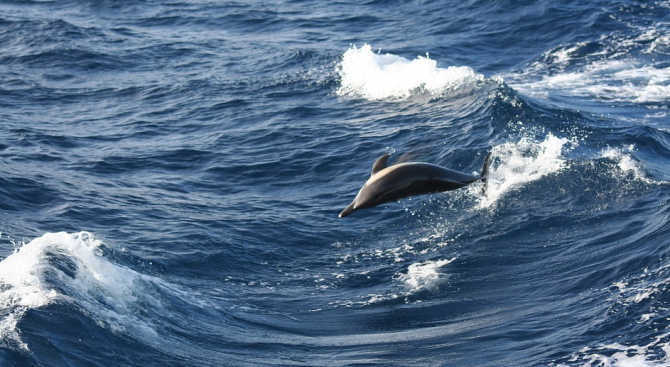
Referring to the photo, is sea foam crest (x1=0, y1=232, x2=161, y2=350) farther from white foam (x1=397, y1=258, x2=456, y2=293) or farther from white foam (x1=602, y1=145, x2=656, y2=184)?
white foam (x1=602, y1=145, x2=656, y2=184)

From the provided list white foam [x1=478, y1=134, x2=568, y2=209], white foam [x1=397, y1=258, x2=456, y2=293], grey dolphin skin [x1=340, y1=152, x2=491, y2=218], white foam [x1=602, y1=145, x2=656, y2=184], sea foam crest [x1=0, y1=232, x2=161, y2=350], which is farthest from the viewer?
white foam [x1=478, y1=134, x2=568, y2=209]

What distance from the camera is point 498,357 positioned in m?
13.2

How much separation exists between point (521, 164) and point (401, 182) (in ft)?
36.2

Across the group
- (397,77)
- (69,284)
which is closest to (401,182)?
(69,284)

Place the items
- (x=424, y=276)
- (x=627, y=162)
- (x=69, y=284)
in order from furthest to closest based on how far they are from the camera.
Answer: (x=627, y=162)
(x=424, y=276)
(x=69, y=284)

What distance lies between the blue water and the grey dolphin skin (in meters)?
3.69

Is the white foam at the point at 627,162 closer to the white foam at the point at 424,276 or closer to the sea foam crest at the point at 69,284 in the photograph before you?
the white foam at the point at 424,276

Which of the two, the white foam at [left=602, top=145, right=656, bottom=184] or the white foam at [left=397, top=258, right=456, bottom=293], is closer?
the white foam at [left=397, top=258, right=456, bottom=293]

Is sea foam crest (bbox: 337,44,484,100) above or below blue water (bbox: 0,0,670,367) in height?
above

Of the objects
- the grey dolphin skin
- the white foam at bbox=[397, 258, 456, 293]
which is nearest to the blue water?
the white foam at bbox=[397, 258, 456, 293]

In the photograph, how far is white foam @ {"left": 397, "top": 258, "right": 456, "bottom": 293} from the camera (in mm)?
16266

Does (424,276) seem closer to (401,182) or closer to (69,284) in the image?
(69,284)

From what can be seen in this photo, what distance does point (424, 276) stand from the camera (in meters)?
16.6

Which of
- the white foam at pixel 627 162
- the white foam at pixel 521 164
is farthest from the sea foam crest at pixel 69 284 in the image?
the white foam at pixel 627 162
